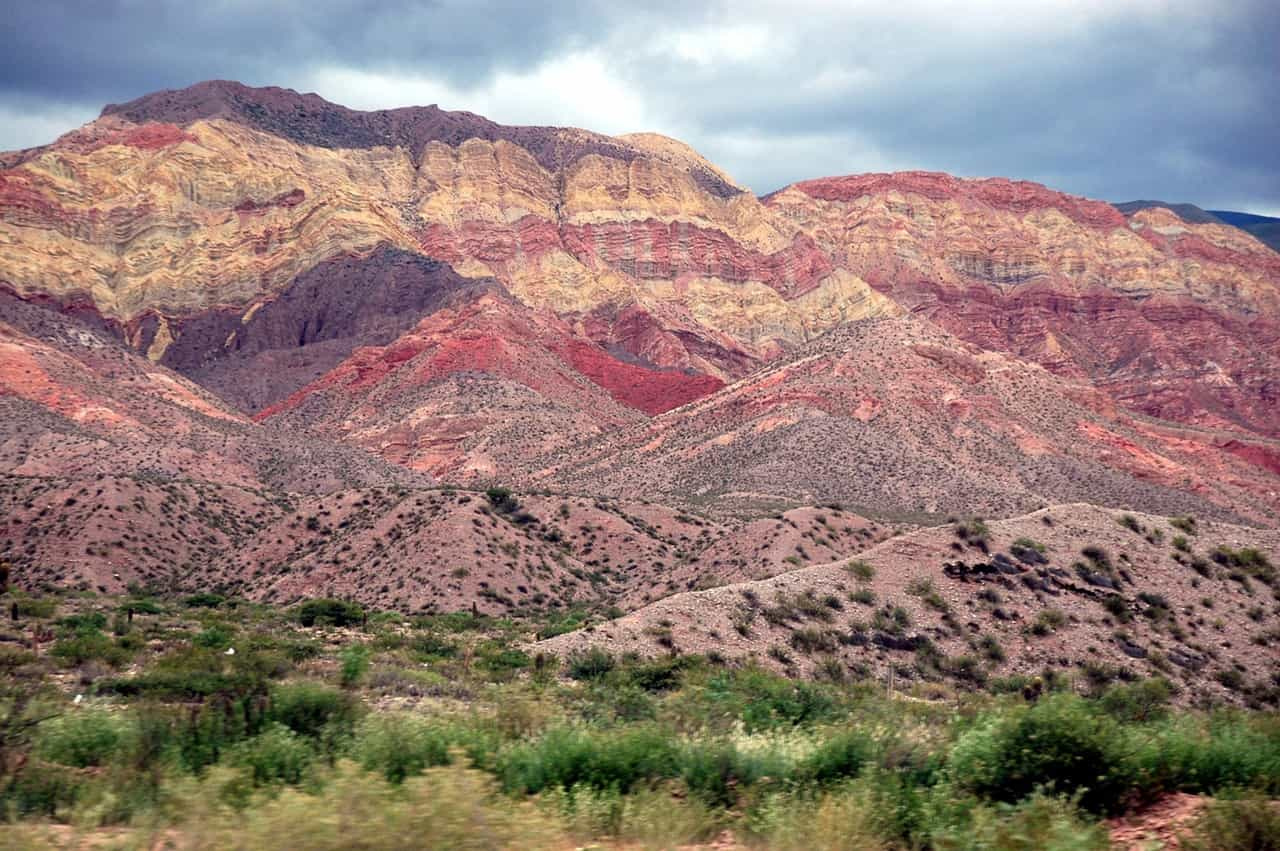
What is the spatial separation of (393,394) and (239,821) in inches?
4118

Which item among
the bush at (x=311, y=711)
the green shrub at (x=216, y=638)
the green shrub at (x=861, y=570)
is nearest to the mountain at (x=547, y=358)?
the green shrub at (x=861, y=570)

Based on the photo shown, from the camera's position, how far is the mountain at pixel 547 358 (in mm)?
51750

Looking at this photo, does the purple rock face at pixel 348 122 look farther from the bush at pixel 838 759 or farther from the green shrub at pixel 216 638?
the bush at pixel 838 759

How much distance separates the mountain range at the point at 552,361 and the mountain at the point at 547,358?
1.46 feet

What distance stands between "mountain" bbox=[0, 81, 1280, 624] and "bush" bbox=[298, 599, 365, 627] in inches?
270

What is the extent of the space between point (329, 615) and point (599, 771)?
26.8 meters

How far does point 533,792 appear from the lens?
933 centimetres

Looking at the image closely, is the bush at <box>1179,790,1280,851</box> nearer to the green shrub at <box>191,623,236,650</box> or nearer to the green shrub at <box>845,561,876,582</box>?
the green shrub at <box>191,623,236,650</box>

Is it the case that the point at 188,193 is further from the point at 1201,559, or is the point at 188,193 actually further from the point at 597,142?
the point at 1201,559

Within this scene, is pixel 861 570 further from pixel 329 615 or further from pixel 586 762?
pixel 586 762

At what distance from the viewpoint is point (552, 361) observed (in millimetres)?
118000

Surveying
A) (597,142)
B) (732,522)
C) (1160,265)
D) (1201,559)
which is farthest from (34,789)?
(1160,265)

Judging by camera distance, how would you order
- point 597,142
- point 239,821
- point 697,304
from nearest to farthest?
point 239,821, point 697,304, point 597,142

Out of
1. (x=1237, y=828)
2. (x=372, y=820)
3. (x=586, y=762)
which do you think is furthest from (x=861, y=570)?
(x=372, y=820)
